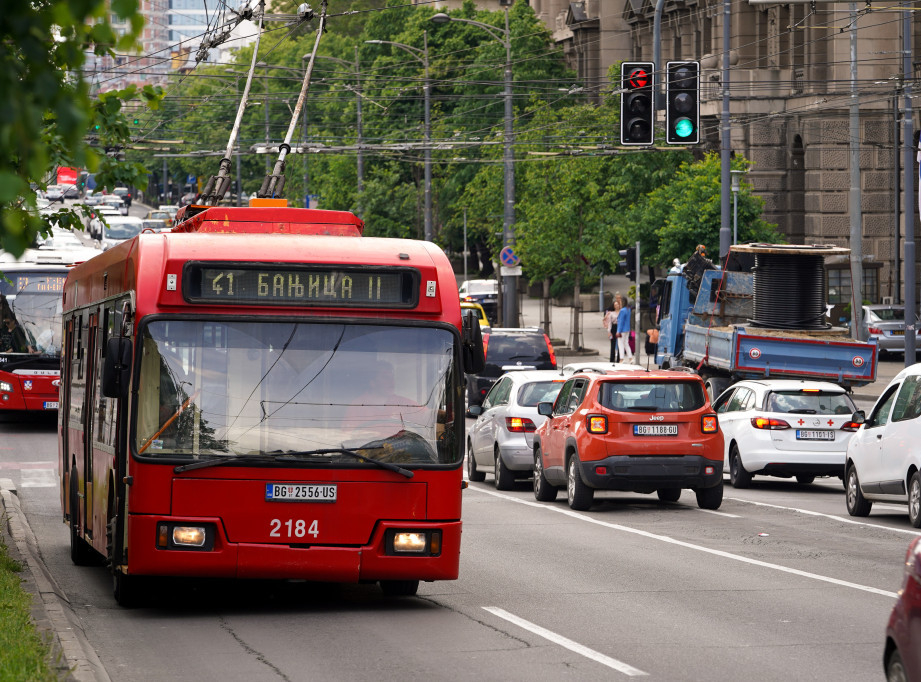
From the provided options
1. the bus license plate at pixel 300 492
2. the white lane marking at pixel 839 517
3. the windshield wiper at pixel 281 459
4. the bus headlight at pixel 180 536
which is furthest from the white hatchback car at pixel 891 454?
the bus headlight at pixel 180 536

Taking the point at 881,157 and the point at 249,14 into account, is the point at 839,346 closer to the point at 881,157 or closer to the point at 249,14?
the point at 249,14

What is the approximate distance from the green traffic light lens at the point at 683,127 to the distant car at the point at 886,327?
25.1 m

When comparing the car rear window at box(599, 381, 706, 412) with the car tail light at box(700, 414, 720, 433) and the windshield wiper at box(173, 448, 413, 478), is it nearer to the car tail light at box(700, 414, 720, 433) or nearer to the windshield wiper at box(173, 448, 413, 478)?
the car tail light at box(700, 414, 720, 433)

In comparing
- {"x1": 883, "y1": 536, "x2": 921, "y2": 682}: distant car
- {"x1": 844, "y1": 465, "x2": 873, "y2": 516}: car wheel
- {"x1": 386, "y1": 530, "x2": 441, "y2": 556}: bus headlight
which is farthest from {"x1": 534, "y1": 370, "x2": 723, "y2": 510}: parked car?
{"x1": 883, "y1": 536, "x2": 921, "y2": 682}: distant car

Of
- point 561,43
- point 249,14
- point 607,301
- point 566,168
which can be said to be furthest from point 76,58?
point 561,43

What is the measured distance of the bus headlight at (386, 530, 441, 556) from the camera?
33.9 ft

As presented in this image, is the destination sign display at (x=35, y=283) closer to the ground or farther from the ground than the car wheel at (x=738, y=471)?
farther from the ground

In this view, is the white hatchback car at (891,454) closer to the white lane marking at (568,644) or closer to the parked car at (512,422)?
the parked car at (512,422)

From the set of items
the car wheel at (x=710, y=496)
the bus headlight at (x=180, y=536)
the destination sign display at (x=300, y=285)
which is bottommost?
the car wheel at (x=710, y=496)

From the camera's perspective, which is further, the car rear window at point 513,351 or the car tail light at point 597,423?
the car rear window at point 513,351

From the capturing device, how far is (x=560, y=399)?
771 inches

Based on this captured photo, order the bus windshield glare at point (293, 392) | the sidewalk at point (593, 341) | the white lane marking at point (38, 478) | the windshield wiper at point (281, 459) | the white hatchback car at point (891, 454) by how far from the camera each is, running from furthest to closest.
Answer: the sidewalk at point (593, 341) < the white lane marking at point (38, 478) < the white hatchback car at point (891, 454) < the bus windshield glare at point (293, 392) < the windshield wiper at point (281, 459)

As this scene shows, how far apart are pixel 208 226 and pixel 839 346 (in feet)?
60.0

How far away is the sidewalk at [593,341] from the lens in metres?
40.8
